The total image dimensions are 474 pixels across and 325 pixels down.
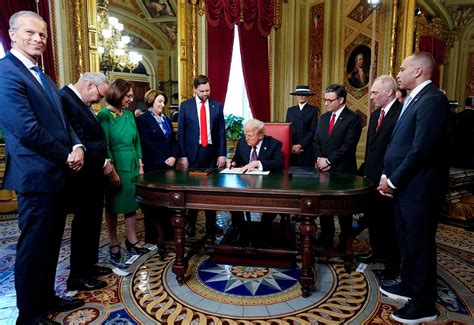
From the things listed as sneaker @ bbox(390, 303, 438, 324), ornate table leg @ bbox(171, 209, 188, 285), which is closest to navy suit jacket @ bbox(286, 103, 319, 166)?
ornate table leg @ bbox(171, 209, 188, 285)

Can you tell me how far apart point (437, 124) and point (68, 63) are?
4.71 metres

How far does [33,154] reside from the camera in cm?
197

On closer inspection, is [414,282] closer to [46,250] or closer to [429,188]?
[429,188]

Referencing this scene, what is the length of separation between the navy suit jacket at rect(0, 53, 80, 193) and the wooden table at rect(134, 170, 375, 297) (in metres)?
0.75

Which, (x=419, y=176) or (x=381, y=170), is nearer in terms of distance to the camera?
(x=419, y=176)

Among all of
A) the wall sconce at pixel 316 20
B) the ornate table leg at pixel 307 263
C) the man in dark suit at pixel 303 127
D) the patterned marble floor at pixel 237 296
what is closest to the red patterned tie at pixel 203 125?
the patterned marble floor at pixel 237 296

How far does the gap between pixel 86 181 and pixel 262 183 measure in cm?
134

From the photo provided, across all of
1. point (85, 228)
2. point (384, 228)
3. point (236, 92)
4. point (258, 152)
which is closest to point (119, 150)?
point (85, 228)

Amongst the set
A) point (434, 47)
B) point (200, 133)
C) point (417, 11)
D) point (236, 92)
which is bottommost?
point (200, 133)

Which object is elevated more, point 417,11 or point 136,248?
point 417,11

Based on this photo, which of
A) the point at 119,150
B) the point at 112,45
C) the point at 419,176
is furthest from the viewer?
the point at 112,45

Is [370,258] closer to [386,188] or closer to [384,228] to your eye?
[384,228]

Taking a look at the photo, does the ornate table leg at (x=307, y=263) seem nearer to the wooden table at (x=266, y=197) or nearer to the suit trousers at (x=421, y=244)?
the wooden table at (x=266, y=197)

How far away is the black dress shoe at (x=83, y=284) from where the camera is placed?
2.64m
